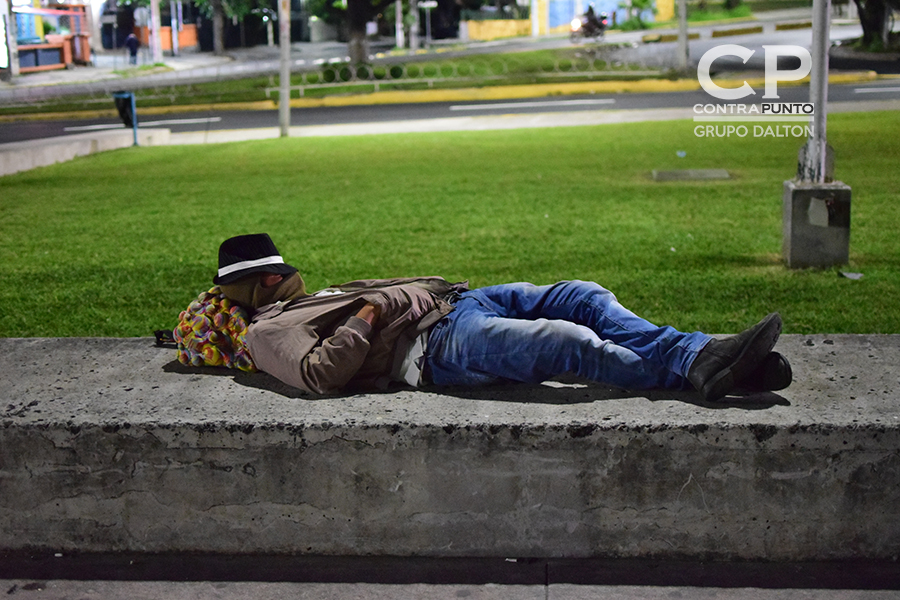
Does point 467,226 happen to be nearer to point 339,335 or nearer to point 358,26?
point 339,335

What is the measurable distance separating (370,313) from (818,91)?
442 cm

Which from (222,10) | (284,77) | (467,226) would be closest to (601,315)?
(467,226)

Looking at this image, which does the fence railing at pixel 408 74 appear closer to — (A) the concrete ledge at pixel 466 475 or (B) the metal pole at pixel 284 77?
→ (B) the metal pole at pixel 284 77

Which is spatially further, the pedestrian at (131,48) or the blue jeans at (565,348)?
the pedestrian at (131,48)

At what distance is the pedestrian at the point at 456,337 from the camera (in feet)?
10.2

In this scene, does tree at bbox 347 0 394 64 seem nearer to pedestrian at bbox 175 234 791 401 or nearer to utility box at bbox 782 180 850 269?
utility box at bbox 782 180 850 269

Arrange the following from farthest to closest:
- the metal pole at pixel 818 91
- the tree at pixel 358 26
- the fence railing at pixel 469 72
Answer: the tree at pixel 358 26, the fence railing at pixel 469 72, the metal pole at pixel 818 91

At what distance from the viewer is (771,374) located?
306 cm

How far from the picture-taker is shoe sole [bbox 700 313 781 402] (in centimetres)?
301

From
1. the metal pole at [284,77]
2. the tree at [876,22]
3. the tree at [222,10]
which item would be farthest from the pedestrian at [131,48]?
the tree at [876,22]

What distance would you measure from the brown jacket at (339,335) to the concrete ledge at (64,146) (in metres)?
12.1

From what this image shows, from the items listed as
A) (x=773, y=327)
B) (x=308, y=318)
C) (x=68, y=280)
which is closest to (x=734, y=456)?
(x=773, y=327)

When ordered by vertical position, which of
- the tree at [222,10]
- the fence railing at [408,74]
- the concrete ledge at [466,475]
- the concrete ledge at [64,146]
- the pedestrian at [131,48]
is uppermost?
the tree at [222,10]

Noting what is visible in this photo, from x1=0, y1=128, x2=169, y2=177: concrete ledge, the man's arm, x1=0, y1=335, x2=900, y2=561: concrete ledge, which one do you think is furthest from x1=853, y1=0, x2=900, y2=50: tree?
the man's arm
